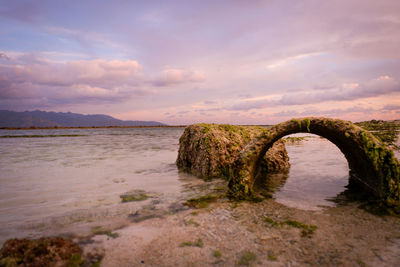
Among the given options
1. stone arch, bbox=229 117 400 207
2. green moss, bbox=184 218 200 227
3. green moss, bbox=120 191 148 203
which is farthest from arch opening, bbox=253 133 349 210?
green moss, bbox=120 191 148 203

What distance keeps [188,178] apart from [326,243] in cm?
467

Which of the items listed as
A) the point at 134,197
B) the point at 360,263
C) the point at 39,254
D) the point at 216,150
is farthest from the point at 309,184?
the point at 39,254

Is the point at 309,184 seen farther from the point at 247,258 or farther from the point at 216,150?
the point at 247,258

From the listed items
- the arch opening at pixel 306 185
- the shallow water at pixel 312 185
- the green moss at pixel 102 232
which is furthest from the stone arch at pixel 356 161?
the green moss at pixel 102 232

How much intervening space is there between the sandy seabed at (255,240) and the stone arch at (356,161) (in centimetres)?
88

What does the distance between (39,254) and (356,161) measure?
6928 millimetres

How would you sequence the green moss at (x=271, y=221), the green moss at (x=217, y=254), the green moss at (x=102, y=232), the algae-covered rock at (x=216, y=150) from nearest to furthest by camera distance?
the green moss at (x=217, y=254) → the green moss at (x=102, y=232) → the green moss at (x=271, y=221) → the algae-covered rock at (x=216, y=150)

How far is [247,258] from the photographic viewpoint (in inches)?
103

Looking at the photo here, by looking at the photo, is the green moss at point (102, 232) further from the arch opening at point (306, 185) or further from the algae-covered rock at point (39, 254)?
the arch opening at point (306, 185)

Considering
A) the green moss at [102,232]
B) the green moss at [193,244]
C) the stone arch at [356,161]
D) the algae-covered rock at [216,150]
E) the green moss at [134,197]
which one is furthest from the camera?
the algae-covered rock at [216,150]

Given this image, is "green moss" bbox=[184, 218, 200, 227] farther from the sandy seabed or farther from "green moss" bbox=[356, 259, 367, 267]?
"green moss" bbox=[356, 259, 367, 267]

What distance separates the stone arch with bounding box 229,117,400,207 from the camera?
4184mm

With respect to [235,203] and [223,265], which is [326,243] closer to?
[223,265]

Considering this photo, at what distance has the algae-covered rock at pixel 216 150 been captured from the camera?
718 cm
